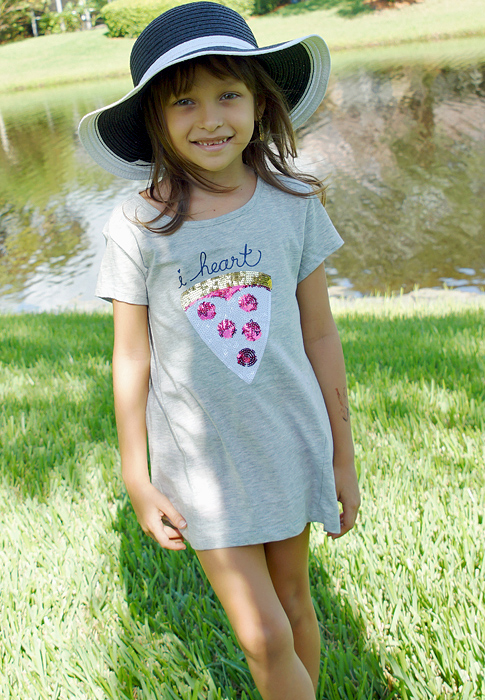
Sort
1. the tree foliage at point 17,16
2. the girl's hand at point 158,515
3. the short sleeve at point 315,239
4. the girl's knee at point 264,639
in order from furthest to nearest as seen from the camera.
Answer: the tree foliage at point 17,16 < the short sleeve at point 315,239 < the girl's hand at point 158,515 < the girl's knee at point 264,639

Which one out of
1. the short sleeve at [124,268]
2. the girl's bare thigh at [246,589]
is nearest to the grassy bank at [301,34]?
the short sleeve at [124,268]

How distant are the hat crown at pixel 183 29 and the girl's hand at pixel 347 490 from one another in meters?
1.05

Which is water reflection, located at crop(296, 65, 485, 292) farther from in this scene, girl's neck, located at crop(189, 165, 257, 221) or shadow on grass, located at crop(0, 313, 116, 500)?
girl's neck, located at crop(189, 165, 257, 221)

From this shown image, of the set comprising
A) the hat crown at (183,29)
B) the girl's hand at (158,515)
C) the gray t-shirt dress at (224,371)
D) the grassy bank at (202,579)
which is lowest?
the grassy bank at (202,579)

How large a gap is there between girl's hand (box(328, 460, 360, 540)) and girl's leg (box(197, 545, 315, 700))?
314 mm

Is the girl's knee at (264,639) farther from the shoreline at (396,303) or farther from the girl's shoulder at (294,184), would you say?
the shoreline at (396,303)

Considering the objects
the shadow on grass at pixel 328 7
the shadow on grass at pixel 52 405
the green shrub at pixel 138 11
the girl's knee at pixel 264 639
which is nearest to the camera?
the girl's knee at pixel 264 639

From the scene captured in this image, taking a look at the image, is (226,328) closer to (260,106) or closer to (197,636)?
(260,106)

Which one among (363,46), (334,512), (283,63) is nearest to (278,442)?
(334,512)

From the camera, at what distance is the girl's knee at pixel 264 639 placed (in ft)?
4.25

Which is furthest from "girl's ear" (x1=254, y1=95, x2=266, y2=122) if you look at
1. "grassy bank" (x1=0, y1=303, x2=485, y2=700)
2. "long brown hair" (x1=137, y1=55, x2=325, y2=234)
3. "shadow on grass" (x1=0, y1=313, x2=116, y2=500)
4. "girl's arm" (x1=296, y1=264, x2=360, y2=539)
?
"shadow on grass" (x1=0, y1=313, x2=116, y2=500)

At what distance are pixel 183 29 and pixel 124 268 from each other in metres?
0.53

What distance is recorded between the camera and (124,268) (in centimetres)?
138

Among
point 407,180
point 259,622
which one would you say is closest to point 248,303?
point 259,622
